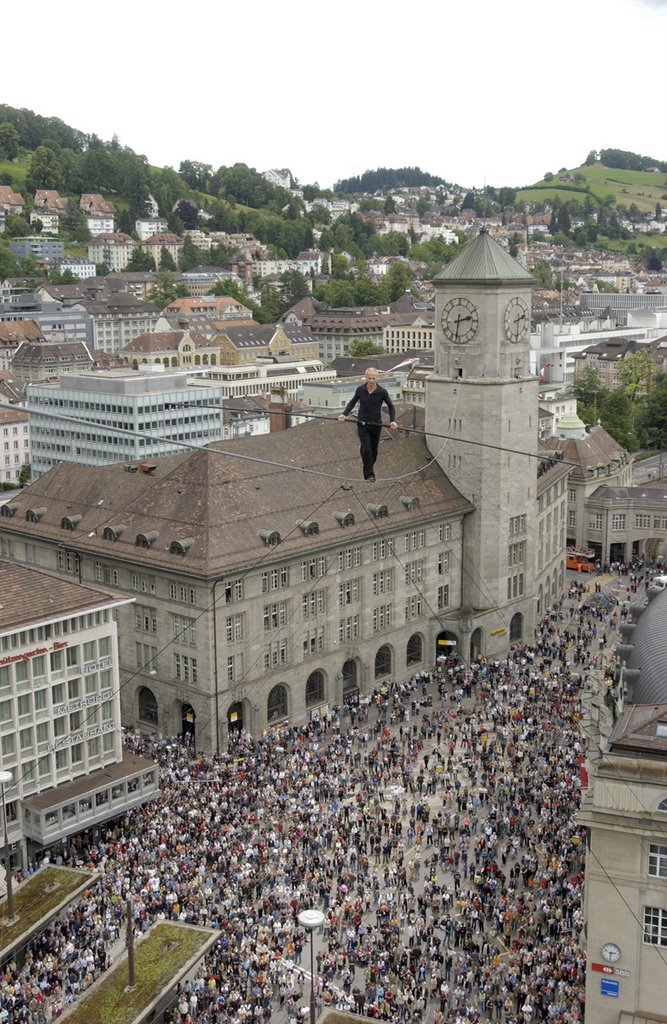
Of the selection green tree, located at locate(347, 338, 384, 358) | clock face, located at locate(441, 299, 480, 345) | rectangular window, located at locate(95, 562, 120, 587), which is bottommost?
rectangular window, located at locate(95, 562, 120, 587)

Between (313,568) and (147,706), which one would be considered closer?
(147,706)

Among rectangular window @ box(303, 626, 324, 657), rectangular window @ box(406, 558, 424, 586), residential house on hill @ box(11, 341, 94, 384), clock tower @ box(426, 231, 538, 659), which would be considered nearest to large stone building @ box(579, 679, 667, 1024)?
rectangular window @ box(303, 626, 324, 657)

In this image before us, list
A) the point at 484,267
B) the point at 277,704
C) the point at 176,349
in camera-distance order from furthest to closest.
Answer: the point at 176,349
the point at 484,267
the point at 277,704

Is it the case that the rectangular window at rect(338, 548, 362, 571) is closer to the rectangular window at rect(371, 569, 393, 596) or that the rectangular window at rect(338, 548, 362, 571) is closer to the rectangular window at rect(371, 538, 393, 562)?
the rectangular window at rect(371, 538, 393, 562)

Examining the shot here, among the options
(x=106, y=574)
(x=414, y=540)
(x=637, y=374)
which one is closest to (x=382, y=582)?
(x=414, y=540)

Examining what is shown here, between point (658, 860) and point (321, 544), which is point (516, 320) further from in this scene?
point (658, 860)

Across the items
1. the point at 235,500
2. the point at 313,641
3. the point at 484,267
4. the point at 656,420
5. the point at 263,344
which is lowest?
the point at 313,641
